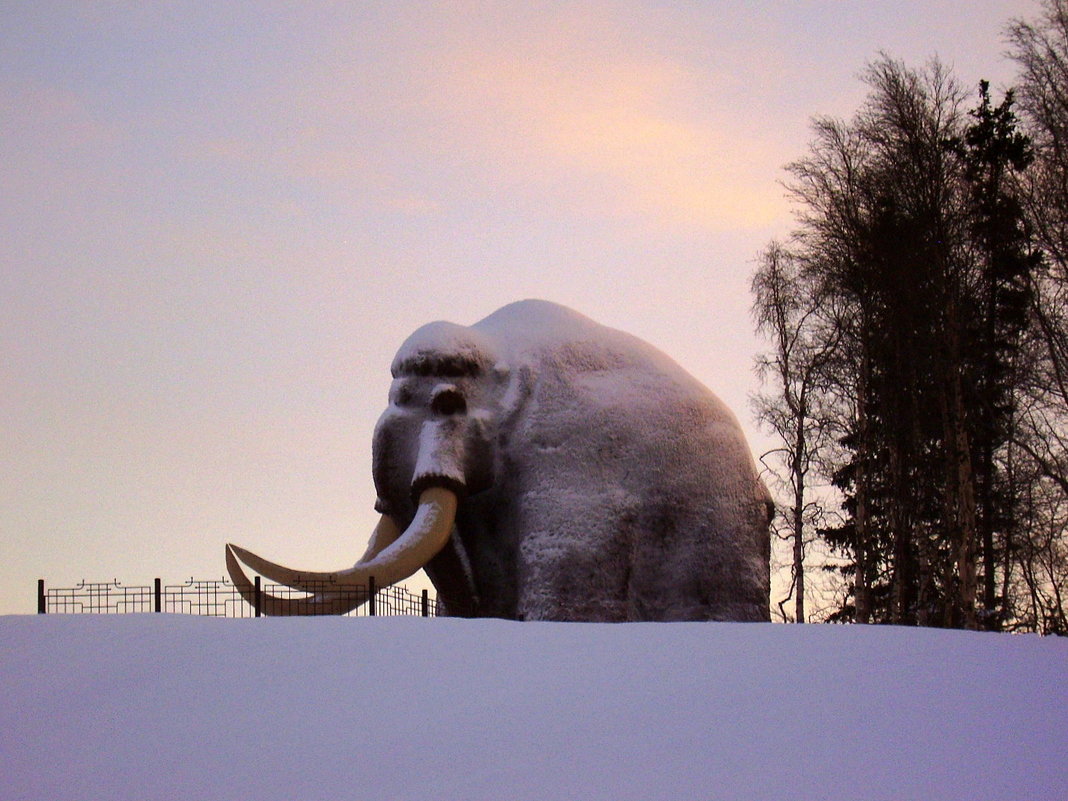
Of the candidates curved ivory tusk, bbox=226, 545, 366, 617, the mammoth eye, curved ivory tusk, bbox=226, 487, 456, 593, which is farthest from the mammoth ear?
curved ivory tusk, bbox=226, 545, 366, 617

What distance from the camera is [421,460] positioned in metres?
19.0

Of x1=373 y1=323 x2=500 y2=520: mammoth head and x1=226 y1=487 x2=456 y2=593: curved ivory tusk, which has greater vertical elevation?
x1=373 y1=323 x2=500 y2=520: mammoth head

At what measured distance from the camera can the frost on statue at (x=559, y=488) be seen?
1839 cm

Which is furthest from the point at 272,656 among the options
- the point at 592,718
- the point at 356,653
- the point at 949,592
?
the point at 949,592

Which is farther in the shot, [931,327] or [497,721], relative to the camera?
[931,327]

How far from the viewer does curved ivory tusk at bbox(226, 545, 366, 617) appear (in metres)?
18.3

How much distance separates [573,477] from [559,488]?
0.56 feet

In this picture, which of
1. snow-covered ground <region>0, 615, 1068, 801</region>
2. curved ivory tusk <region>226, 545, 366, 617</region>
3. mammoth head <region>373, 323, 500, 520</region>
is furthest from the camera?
mammoth head <region>373, 323, 500, 520</region>

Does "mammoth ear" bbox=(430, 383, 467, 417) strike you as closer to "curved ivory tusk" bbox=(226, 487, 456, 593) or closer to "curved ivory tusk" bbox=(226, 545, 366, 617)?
"curved ivory tusk" bbox=(226, 487, 456, 593)

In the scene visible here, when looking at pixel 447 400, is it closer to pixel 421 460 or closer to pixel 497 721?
pixel 421 460

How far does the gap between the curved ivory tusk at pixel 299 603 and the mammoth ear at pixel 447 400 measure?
2041 mm

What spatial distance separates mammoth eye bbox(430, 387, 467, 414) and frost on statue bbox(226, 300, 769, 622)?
14mm

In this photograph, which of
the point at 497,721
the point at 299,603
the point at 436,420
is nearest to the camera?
the point at 497,721

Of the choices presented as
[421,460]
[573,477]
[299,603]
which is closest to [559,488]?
[573,477]
